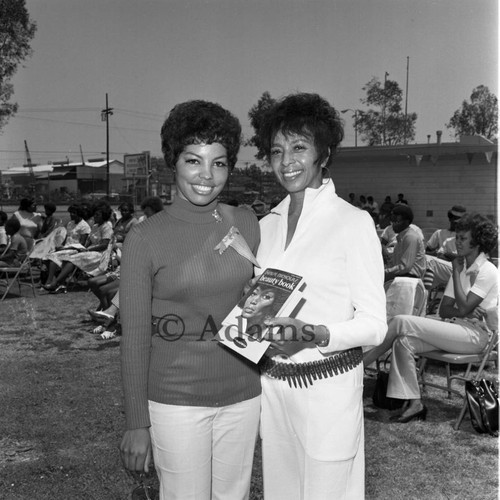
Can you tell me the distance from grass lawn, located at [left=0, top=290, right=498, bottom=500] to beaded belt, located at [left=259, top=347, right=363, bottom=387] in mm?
1728

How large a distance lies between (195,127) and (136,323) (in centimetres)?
66

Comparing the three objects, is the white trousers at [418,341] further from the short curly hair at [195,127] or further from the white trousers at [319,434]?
the short curly hair at [195,127]

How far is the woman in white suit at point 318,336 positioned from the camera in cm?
192

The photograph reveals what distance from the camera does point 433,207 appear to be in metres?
22.2

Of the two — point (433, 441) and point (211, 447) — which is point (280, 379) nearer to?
point (211, 447)

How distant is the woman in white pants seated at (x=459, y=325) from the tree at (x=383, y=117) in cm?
3511

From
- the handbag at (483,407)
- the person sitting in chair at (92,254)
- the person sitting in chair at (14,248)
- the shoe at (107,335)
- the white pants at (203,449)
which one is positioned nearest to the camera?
the white pants at (203,449)

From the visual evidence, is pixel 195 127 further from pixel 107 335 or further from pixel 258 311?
pixel 107 335

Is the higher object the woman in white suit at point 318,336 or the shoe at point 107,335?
the woman in white suit at point 318,336

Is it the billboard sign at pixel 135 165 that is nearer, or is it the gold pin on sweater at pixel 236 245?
the gold pin on sweater at pixel 236 245

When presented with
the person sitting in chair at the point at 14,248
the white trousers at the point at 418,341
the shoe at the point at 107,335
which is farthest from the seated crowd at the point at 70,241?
the white trousers at the point at 418,341

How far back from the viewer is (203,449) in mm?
1930

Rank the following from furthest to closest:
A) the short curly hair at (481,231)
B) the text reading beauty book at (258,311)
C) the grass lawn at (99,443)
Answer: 1. the short curly hair at (481,231)
2. the grass lawn at (99,443)
3. the text reading beauty book at (258,311)

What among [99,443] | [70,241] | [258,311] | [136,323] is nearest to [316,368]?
[258,311]
